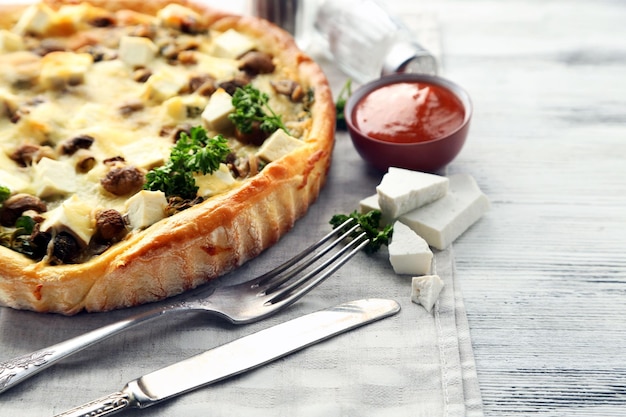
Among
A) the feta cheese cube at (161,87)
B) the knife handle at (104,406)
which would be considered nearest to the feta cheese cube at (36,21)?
the feta cheese cube at (161,87)

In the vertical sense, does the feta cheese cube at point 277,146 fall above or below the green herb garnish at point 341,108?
above

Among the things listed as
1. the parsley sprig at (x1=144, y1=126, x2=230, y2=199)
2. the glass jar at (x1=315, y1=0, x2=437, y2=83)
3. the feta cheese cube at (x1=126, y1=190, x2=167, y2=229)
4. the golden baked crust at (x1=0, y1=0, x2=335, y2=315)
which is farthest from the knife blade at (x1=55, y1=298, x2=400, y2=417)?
the glass jar at (x1=315, y1=0, x2=437, y2=83)

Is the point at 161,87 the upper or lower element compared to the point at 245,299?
upper

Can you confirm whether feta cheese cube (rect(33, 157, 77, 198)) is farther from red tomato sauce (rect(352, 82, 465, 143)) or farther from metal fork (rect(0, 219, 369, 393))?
red tomato sauce (rect(352, 82, 465, 143))

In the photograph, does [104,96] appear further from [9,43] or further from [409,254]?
[409,254]

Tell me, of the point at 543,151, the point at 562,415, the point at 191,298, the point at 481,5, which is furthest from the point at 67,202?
the point at 481,5

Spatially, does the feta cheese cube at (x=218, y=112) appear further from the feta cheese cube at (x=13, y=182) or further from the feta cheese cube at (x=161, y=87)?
the feta cheese cube at (x=13, y=182)

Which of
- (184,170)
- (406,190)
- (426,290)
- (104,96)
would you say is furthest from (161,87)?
(426,290)
